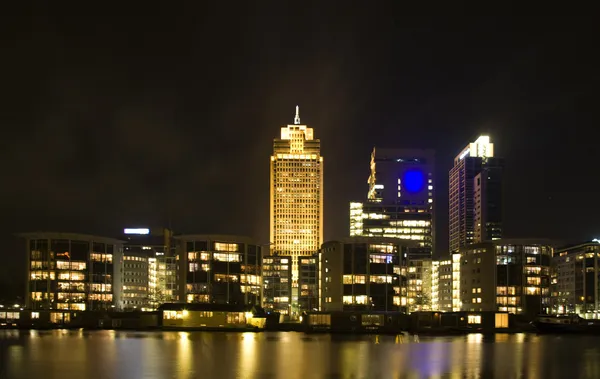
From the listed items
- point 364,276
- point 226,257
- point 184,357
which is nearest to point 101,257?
point 226,257

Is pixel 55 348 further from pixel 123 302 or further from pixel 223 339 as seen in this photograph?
pixel 123 302

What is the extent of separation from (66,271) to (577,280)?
111222 millimetres

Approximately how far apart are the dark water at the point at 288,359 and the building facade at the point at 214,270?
156 ft

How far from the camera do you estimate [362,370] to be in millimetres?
61906

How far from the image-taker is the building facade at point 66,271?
153250 millimetres

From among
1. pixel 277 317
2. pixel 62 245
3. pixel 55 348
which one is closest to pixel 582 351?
pixel 55 348

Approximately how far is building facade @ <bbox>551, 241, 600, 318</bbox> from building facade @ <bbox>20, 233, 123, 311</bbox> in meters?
95.9

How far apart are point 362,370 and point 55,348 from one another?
36.2 m

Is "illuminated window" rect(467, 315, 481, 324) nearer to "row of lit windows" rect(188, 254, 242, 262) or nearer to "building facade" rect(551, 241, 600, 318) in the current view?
"row of lit windows" rect(188, 254, 242, 262)

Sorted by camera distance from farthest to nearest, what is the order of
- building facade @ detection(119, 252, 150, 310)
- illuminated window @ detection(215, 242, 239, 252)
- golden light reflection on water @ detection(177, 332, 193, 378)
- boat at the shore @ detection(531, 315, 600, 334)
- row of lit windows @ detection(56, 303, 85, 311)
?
building facade @ detection(119, 252, 150, 310), row of lit windows @ detection(56, 303, 85, 311), illuminated window @ detection(215, 242, 239, 252), boat at the shore @ detection(531, 315, 600, 334), golden light reflection on water @ detection(177, 332, 193, 378)

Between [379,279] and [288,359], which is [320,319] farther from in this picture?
[288,359]

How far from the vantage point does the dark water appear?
5988cm

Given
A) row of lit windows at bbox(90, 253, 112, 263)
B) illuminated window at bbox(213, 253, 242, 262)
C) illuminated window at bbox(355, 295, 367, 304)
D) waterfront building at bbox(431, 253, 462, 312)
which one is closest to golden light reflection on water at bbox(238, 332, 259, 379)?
illuminated window at bbox(355, 295, 367, 304)

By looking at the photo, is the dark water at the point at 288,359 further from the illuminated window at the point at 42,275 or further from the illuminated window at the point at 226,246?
the illuminated window at the point at 42,275
